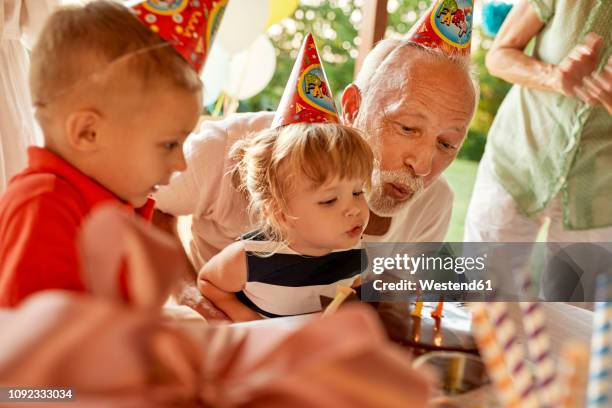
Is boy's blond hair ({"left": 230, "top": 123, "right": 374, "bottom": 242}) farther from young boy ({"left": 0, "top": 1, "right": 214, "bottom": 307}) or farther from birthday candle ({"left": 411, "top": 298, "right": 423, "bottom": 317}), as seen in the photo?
young boy ({"left": 0, "top": 1, "right": 214, "bottom": 307})

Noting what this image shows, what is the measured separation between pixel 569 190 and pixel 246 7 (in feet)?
4.56

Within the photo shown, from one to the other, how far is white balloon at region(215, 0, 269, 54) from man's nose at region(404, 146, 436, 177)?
4.28ft

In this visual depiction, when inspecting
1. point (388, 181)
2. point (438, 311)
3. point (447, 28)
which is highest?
point (447, 28)

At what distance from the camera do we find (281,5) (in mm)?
2762

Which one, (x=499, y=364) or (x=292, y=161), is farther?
(x=292, y=161)

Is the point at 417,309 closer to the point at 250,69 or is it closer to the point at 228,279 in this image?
the point at 228,279

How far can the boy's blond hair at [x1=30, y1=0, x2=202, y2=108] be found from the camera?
31.9 inches

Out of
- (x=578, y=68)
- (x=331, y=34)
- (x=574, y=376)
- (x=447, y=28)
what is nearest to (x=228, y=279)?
(x=447, y=28)

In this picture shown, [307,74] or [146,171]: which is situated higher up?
[307,74]

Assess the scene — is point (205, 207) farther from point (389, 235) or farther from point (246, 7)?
point (246, 7)

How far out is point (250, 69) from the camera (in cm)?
300

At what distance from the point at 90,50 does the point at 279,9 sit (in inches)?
81.2

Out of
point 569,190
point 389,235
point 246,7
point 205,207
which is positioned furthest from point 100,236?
point 246,7

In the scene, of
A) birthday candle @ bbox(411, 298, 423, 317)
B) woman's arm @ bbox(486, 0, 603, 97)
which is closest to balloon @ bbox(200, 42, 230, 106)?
woman's arm @ bbox(486, 0, 603, 97)
